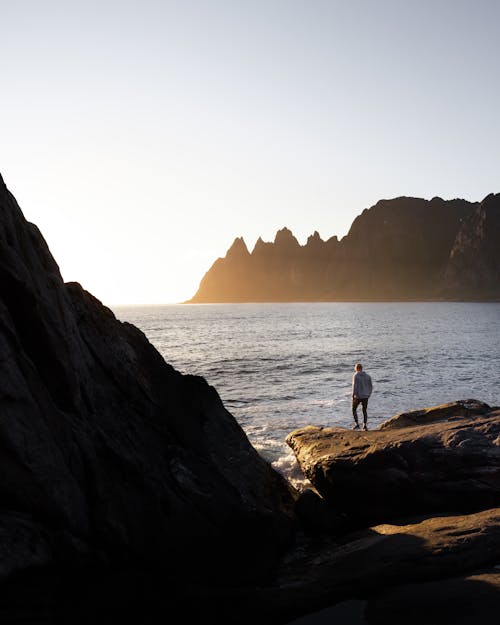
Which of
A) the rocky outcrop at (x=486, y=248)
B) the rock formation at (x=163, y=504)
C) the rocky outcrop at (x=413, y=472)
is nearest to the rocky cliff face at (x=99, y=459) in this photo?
the rock formation at (x=163, y=504)

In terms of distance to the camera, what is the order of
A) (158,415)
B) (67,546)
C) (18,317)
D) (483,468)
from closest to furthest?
(67,546) → (18,317) → (158,415) → (483,468)

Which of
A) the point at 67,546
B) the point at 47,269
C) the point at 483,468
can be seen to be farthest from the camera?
the point at 483,468

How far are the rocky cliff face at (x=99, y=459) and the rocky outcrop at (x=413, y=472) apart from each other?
1.55 meters

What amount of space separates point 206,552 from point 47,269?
5245 millimetres

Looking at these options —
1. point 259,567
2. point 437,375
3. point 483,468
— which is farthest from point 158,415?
point 437,375

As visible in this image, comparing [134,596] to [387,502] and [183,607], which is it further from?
[387,502]

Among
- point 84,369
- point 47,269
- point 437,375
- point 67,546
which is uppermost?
point 47,269

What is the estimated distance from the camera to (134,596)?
6.38 m

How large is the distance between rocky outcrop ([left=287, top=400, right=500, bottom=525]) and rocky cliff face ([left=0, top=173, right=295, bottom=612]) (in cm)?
155

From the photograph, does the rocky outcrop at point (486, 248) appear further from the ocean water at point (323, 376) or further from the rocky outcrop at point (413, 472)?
the rocky outcrop at point (413, 472)

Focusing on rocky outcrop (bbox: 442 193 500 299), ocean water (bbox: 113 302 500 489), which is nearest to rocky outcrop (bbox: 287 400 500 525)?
ocean water (bbox: 113 302 500 489)

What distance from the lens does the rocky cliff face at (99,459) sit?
6.20 m

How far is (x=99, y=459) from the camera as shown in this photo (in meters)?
7.44

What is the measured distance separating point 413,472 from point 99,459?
674 cm
